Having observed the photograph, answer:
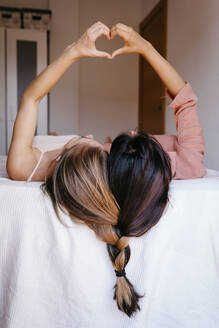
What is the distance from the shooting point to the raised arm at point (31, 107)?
0.95 meters

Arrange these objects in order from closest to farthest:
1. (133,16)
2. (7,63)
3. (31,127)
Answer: (31,127)
(7,63)
(133,16)

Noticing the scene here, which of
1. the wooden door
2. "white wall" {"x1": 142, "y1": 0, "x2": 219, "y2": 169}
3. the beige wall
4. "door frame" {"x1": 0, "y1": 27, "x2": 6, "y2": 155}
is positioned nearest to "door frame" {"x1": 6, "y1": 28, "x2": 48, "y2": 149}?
"door frame" {"x1": 0, "y1": 27, "x2": 6, "y2": 155}

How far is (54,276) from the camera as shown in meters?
0.81

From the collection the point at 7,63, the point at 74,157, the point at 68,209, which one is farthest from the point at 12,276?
the point at 7,63

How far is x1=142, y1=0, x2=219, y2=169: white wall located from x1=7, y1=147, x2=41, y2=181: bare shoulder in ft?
5.86

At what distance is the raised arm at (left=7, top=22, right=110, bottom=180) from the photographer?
3.11ft

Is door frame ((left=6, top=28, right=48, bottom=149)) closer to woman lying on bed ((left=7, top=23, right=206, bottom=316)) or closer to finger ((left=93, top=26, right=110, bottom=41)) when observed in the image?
finger ((left=93, top=26, right=110, bottom=41))

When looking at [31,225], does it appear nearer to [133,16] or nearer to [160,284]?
[160,284]

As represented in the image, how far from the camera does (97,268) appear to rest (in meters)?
0.81

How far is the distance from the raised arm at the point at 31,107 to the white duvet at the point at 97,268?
0.50 ft

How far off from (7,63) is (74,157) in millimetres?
3704

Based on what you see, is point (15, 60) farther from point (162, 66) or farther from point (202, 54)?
point (162, 66)

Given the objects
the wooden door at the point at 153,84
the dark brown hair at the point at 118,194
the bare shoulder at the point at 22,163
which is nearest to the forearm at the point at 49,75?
the bare shoulder at the point at 22,163

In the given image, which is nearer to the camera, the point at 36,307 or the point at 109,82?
the point at 36,307
